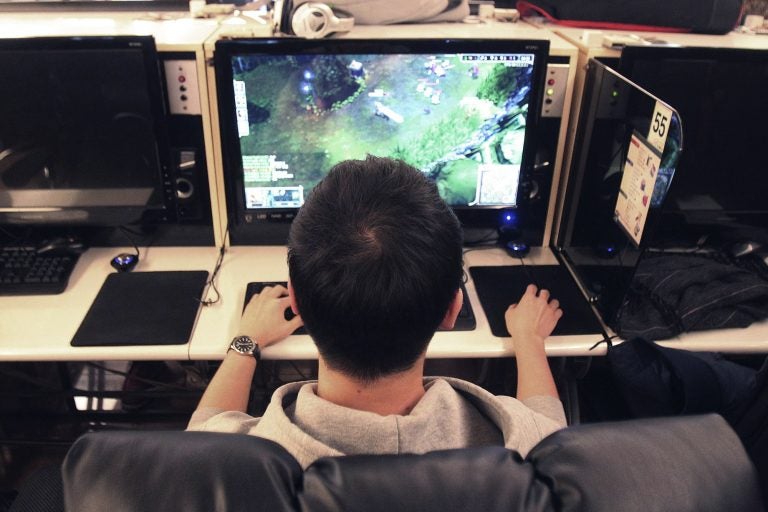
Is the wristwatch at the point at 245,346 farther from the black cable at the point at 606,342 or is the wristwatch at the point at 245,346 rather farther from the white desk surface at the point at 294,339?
the black cable at the point at 606,342

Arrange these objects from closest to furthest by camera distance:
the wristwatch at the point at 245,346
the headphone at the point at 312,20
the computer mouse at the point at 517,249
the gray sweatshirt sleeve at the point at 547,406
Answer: the gray sweatshirt sleeve at the point at 547,406, the wristwatch at the point at 245,346, the headphone at the point at 312,20, the computer mouse at the point at 517,249

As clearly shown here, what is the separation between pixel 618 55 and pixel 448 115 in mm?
419

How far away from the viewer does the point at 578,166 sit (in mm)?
1585

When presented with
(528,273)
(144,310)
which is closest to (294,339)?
(144,310)

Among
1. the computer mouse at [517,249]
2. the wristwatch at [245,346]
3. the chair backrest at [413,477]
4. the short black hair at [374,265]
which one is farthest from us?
the computer mouse at [517,249]

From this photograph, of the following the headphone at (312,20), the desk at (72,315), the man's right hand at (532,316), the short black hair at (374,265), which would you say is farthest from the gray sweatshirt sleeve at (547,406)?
the headphone at (312,20)

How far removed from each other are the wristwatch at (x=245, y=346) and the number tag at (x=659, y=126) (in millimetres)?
862

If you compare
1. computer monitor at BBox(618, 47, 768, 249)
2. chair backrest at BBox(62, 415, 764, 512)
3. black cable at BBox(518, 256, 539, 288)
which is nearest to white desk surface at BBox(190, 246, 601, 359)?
black cable at BBox(518, 256, 539, 288)

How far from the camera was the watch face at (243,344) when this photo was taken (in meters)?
1.26

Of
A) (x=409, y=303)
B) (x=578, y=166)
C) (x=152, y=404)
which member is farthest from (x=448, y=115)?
(x=152, y=404)

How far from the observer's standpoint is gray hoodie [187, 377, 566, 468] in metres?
0.71

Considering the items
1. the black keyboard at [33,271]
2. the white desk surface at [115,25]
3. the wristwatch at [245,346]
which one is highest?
the white desk surface at [115,25]

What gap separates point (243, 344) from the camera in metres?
1.27

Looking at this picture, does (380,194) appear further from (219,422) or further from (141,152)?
(141,152)
